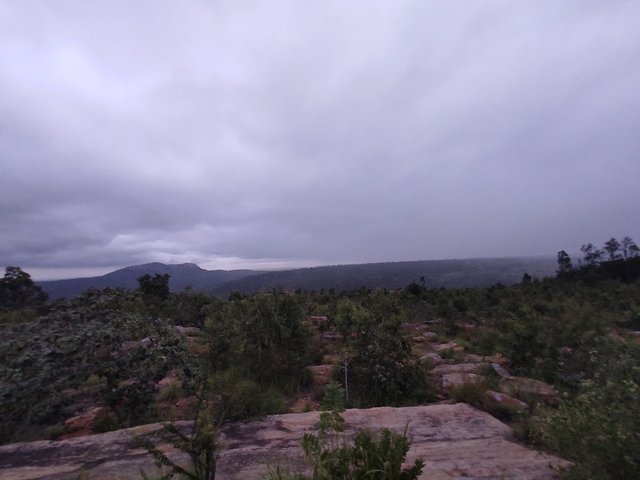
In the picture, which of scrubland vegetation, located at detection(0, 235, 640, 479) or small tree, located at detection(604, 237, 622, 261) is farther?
small tree, located at detection(604, 237, 622, 261)

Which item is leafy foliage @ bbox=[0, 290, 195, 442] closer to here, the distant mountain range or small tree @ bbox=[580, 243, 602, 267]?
small tree @ bbox=[580, 243, 602, 267]

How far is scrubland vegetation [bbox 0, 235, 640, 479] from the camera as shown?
3.49m

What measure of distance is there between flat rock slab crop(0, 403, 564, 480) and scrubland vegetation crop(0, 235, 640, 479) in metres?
0.37

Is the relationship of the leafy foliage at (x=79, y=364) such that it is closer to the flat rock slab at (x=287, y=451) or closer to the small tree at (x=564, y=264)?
the flat rock slab at (x=287, y=451)

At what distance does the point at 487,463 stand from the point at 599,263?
3429 centimetres

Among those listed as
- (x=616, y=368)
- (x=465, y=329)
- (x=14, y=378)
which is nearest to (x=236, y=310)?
(x=14, y=378)

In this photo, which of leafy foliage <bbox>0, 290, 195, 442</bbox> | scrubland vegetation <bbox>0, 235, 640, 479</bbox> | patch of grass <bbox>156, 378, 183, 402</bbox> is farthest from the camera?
patch of grass <bbox>156, 378, 183, 402</bbox>

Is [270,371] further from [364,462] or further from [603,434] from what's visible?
[603,434]

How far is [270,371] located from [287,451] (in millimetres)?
3762

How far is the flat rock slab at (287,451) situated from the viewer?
398 cm

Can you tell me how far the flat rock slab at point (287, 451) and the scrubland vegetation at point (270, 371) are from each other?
37cm

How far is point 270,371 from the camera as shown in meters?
8.12

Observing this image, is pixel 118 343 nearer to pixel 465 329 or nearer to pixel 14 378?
pixel 14 378

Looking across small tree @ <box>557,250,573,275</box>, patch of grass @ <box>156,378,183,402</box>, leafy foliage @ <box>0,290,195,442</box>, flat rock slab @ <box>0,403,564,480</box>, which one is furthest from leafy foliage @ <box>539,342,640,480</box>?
small tree @ <box>557,250,573,275</box>
